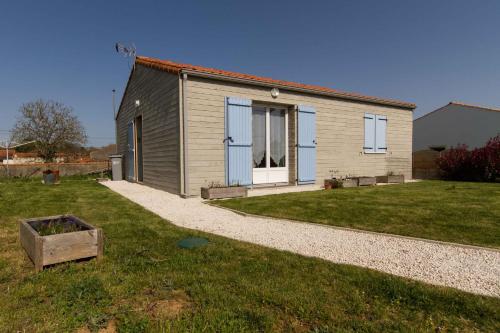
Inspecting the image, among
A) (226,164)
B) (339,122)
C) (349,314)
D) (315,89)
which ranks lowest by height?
(349,314)

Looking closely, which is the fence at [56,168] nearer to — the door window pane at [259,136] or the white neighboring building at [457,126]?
the door window pane at [259,136]

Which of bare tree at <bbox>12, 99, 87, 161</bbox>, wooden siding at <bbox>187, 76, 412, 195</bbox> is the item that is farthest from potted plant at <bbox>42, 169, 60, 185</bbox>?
bare tree at <bbox>12, 99, 87, 161</bbox>

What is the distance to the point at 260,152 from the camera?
30.0 ft

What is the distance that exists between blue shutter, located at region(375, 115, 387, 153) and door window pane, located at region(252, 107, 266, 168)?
5.06 meters

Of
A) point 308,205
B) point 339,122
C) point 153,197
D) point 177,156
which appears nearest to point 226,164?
point 177,156

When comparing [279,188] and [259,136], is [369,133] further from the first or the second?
[259,136]

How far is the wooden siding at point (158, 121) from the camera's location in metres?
8.04

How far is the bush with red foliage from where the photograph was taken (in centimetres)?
1121

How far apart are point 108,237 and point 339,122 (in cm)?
882

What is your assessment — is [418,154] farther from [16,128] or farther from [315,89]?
[16,128]

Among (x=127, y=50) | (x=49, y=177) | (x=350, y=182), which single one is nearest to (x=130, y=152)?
(x=49, y=177)

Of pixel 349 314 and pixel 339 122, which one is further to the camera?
pixel 339 122

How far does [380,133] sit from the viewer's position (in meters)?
11.6

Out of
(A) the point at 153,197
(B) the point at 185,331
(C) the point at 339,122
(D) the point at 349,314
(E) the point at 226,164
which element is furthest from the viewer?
(C) the point at 339,122
